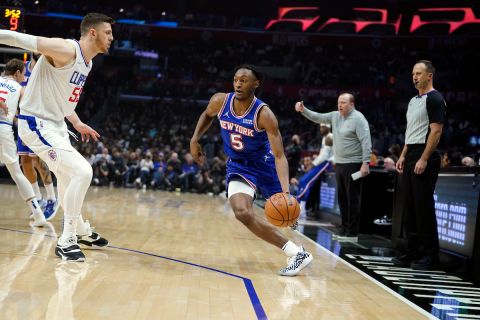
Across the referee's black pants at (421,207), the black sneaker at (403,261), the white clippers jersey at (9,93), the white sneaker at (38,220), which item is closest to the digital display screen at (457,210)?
the referee's black pants at (421,207)

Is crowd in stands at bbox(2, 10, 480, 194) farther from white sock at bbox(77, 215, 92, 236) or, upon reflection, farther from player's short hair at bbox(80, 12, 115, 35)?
player's short hair at bbox(80, 12, 115, 35)

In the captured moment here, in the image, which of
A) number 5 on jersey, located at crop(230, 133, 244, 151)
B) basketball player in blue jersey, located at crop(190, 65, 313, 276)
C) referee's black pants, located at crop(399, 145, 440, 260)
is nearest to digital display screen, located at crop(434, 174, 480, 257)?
referee's black pants, located at crop(399, 145, 440, 260)

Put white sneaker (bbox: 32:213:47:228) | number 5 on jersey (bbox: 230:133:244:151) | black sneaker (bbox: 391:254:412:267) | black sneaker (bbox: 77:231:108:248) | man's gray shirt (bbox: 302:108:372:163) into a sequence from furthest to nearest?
man's gray shirt (bbox: 302:108:372:163) < white sneaker (bbox: 32:213:47:228) < black sneaker (bbox: 391:254:412:267) < black sneaker (bbox: 77:231:108:248) < number 5 on jersey (bbox: 230:133:244:151)

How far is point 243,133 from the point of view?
5.08 meters

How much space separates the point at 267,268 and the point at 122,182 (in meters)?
15.1

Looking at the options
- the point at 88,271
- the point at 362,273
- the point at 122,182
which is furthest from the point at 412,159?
the point at 122,182

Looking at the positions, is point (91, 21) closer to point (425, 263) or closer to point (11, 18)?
point (425, 263)

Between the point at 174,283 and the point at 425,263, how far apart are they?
274 centimetres

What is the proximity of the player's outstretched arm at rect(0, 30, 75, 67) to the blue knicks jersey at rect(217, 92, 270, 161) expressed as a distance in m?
1.36

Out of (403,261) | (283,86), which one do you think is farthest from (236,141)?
(283,86)

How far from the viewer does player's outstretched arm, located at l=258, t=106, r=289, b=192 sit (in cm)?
477

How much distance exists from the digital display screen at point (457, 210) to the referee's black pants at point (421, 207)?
30cm

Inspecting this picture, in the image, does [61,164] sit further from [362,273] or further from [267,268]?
[362,273]

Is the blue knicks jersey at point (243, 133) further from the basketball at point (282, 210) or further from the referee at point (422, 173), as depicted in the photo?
the referee at point (422, 173)
